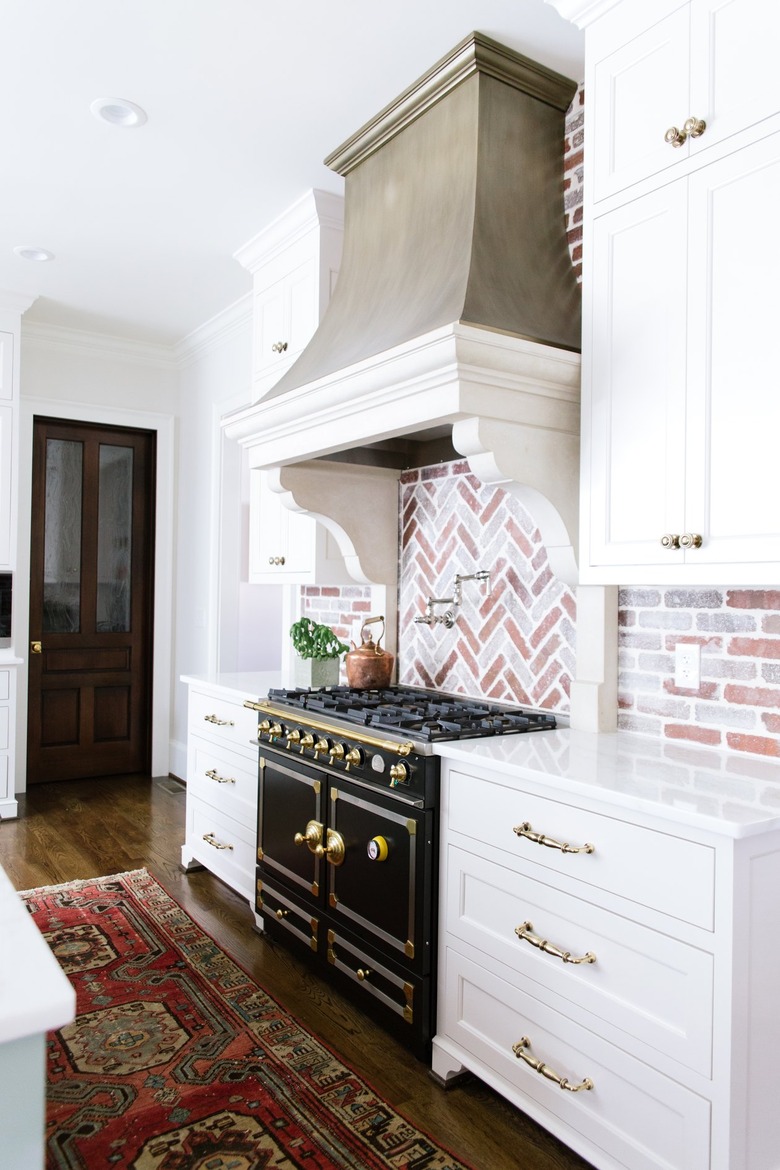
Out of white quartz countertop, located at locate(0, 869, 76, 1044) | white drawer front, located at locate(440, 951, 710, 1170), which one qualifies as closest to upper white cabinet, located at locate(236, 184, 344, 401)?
white drawer front, located at locate(440, 951, 710, 1170)

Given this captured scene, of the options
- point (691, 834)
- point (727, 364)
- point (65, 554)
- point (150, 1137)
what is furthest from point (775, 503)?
point (65, 554)

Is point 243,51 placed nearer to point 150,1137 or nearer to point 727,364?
point 727,364

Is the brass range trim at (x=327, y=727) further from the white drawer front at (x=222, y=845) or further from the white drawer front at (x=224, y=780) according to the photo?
the white drawer front at (x=222, y=845)

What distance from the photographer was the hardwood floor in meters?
1.92

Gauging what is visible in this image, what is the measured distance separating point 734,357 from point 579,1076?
1549 mm

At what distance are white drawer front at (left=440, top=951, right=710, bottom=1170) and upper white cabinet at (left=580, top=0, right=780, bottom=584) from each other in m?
1.00

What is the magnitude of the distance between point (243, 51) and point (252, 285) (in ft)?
6.12

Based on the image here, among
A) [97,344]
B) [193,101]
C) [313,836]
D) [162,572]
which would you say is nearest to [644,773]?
[313,836]

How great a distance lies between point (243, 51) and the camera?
248 cm

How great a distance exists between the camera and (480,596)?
2918mm

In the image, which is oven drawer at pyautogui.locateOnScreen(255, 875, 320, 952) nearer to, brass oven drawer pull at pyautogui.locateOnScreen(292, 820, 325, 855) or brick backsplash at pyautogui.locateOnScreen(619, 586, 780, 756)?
brass oven drawer pull at pyautogui.locateOnScreen(292, 820, 325, 855)

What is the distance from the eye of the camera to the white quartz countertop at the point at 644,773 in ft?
4.93

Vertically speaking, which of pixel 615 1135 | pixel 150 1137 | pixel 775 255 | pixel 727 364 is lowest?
pixel 150 1137

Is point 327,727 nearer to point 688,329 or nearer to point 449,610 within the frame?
point 449,610
